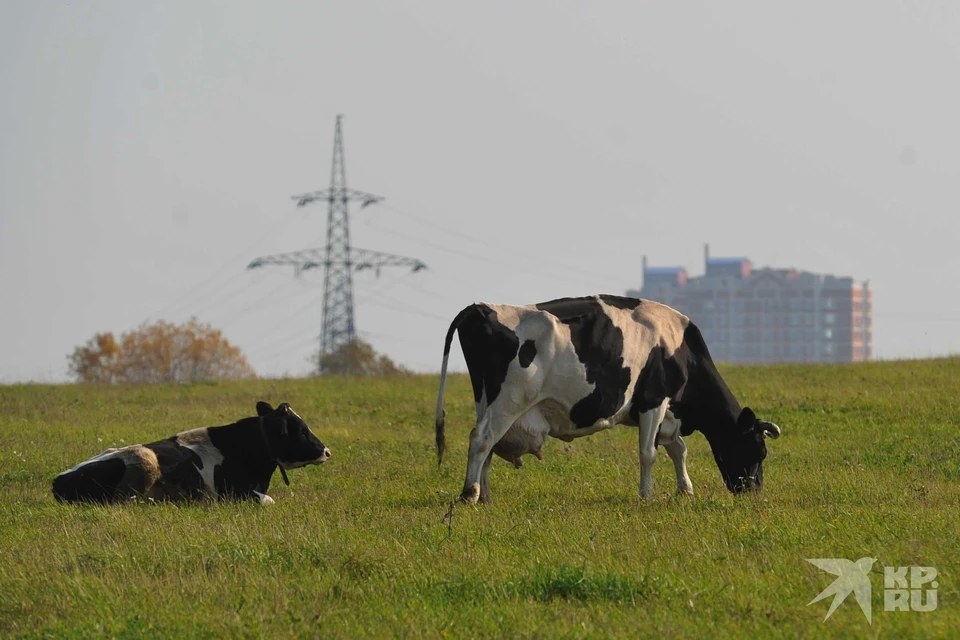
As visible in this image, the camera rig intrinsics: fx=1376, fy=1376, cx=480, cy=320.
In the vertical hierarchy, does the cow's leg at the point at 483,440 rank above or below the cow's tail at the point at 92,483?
above

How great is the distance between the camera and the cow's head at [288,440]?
634 inches

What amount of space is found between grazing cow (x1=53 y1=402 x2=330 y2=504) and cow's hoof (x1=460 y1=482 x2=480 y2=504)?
7.59 feet

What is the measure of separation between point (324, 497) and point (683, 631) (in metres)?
7.77

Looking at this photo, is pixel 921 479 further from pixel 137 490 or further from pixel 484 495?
pixel 137 490

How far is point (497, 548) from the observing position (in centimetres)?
1127

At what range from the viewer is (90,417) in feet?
85.8

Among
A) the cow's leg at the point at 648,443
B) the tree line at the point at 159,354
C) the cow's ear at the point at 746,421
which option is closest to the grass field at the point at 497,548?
the cow's leg at the point at 648,443

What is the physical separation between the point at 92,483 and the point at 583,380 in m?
5.48

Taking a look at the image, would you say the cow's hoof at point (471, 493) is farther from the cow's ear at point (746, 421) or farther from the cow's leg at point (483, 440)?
the cow's ear at point (746, 421)

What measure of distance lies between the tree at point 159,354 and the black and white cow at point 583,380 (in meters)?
78.4

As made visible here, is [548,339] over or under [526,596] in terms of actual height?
over

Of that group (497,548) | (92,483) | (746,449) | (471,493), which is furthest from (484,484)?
(92,483)

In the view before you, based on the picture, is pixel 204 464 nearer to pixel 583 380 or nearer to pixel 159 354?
pixel 583 380

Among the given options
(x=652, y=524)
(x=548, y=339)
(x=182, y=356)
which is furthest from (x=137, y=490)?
(x=182, y=356)
